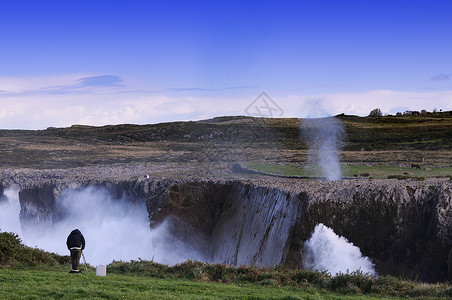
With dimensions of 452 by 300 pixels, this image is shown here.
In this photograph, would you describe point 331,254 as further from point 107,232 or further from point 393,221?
point 107,232

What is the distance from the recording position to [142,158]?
214ft

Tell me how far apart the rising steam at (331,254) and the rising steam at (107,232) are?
9.48m

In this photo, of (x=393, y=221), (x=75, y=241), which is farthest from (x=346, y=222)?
(x=75, y=241)

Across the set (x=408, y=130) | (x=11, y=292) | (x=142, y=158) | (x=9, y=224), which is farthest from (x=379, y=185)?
(x=408, y=130)

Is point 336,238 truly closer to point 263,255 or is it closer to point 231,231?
point 263,255

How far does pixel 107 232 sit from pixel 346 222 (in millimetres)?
18219

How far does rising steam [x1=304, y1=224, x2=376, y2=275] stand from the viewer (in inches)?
908

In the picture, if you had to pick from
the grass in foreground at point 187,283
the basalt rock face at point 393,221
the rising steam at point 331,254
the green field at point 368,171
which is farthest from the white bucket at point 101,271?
the green field at point 368,171

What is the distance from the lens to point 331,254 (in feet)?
76.5

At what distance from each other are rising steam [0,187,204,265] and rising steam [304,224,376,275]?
31.1 feet

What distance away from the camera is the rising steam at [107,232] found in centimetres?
3322

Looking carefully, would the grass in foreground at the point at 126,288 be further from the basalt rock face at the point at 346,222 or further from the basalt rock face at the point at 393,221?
the basalt rock face at the point at 393,221

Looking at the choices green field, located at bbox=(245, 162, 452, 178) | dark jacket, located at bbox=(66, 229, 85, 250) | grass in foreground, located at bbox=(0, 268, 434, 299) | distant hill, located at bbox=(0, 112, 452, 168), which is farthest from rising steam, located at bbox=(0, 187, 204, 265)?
distant hill, located at bbox=(0, 112, 452, 168)

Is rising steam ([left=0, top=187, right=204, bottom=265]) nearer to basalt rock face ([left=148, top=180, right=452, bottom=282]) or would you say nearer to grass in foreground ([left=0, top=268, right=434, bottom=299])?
basalt rock face ([left=148, top=180, right=452, bottom=282])
